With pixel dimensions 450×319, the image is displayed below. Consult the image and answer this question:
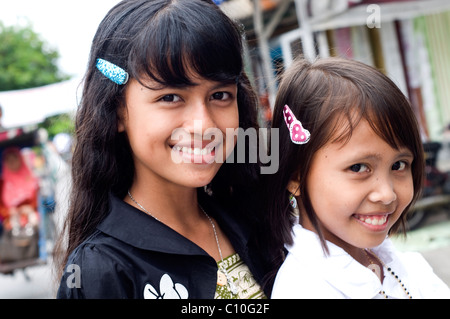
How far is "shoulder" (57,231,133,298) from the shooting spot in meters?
1.17

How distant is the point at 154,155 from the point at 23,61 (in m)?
19.2

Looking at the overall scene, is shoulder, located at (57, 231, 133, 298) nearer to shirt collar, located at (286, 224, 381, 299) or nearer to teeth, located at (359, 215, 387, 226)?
shirt collar, located at (286, 224, 381, 299)

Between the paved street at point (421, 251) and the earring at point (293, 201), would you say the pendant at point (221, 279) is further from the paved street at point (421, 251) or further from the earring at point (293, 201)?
the paved street at point (421, 251)

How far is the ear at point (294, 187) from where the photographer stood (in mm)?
1479

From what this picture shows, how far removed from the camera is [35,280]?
6.45 m

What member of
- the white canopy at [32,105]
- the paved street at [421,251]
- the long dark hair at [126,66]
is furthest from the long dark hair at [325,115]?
the white canopy at [32,105]

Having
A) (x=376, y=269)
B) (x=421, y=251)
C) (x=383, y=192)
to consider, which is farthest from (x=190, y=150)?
(x=421, y=251)

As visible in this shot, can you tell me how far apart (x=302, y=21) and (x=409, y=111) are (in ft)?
12.2

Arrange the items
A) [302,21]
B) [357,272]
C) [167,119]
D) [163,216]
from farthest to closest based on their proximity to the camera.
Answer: [302,21] → [163,216] → [357,272] → [167,119]

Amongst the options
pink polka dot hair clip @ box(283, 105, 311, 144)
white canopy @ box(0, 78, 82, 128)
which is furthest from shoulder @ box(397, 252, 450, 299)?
white canopy @ box(0, 78, 82, 128)

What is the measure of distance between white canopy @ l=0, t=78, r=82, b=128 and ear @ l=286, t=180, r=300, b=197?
15.5 feet

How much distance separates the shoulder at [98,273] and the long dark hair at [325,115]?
0.53 meters
